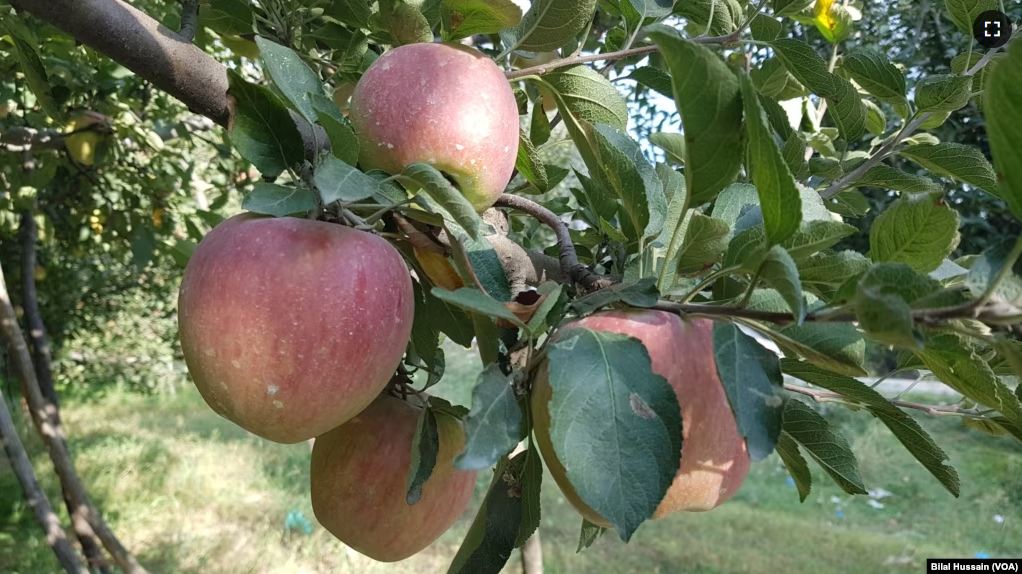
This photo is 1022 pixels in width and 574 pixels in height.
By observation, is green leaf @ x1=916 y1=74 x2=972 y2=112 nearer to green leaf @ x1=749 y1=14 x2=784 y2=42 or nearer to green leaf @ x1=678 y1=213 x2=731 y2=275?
green leaf @ x1=749 y1=14 x2=784 y2=42

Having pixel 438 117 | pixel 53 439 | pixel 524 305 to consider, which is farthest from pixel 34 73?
pixel 53 439

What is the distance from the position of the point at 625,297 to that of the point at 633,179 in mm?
84

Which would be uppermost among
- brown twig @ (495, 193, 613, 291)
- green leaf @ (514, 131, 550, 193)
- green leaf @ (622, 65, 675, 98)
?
green leaf @ (622, 65, 675, 98)

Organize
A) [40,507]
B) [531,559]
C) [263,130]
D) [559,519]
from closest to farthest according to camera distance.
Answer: [263,130] < [531,559] < [40,507] < [559,519]

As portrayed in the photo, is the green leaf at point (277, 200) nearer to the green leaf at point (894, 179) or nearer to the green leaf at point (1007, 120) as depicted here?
the green leaf at point (1007, 120)

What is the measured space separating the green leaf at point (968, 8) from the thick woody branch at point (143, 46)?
31.6 inches

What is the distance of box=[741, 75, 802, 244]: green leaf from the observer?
36cm

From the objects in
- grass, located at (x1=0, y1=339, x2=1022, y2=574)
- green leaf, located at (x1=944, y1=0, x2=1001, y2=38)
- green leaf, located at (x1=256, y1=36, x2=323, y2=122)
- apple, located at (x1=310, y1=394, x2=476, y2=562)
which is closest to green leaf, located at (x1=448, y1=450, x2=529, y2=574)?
apple, located at (x1=310, y1=394, x2=476, y2=562)

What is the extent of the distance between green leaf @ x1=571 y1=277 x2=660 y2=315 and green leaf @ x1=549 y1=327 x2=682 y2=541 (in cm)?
5

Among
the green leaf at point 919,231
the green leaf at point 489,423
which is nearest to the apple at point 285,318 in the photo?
the green leaf at point 489,423

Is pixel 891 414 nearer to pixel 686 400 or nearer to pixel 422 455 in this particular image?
pixel 686 400

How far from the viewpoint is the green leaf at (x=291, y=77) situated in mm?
461

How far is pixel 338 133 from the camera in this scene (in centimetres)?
46

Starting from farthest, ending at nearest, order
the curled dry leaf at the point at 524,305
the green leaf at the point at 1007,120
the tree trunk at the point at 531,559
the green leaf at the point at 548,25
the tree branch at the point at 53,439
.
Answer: the tree branch at the point at 53,439 → the tree trunk at the point at 531,559 → the green leaf at the point at 548,25 → the curled dry leaf at the point at 524,305 → the green leaf at the point at 1007,120
